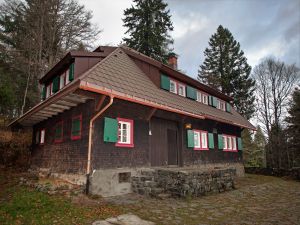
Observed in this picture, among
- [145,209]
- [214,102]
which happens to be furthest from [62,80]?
[214,102]

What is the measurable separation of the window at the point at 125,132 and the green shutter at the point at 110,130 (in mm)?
400

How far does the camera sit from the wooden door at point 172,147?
42.1 feet

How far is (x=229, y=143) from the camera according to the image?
61.3ft

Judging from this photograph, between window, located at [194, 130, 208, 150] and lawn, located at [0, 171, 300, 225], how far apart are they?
569cm

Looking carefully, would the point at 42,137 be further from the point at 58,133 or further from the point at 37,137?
the point at 58,133

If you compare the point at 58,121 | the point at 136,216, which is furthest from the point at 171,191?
the point at 58,121

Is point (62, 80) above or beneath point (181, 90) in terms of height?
beneath

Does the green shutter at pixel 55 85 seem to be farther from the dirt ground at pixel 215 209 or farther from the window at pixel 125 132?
the dirt ground at pixel 215 209

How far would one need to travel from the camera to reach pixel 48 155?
12.1 metres

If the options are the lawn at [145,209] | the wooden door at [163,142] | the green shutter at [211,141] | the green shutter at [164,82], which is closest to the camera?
the lawn at [145,209]

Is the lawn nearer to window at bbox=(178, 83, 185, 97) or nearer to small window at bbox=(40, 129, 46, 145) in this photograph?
small window at bbox=(40, 129, 46, 145)

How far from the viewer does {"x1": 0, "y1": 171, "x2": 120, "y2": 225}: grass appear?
18.4 feet

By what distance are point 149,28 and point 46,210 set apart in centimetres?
2255

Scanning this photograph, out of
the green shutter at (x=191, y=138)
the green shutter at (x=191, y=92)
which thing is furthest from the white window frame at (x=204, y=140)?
the green shutter at (x=191, y=92)
